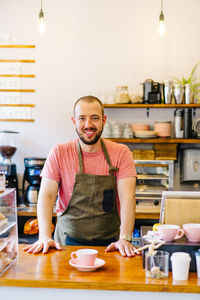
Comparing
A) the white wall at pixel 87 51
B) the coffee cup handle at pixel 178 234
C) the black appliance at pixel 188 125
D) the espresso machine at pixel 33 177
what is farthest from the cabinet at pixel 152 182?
the coffee cup handle at pixel 178 234

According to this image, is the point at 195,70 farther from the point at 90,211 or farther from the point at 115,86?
the point at 90,211

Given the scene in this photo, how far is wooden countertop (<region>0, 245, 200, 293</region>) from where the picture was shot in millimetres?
1643

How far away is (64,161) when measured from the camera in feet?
8.34

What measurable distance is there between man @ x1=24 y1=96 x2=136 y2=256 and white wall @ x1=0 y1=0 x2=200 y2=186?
2.07m

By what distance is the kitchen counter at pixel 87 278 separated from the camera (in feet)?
5.39

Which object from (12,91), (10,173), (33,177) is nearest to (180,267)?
(33,177)

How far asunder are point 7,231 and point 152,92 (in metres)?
2.80

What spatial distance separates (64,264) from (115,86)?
9.83 ft

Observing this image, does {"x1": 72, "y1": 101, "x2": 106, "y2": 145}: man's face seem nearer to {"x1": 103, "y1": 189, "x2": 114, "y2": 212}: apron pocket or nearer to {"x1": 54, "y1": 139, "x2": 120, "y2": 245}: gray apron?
{"x1": 54, "y1": 139, "x2": 120, "y2": 245}: gray apron

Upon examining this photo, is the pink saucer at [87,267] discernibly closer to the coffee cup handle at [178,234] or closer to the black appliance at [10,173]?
the coffee cup handle at [178,234]

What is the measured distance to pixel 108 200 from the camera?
2.58m

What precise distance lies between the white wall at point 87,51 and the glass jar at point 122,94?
0.67ft

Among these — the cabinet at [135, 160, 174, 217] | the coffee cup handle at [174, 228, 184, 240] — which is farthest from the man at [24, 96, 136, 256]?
the cabinet at [135, 160, 174, 217]

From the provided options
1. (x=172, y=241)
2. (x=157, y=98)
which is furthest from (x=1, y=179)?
(x=157, y=98)
